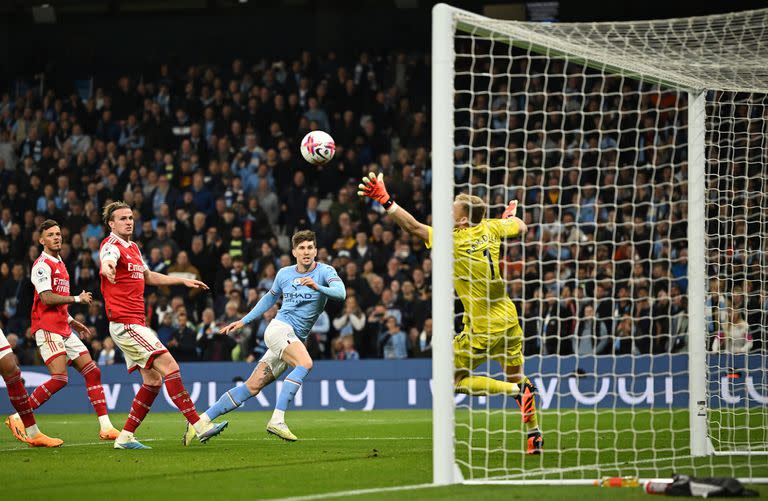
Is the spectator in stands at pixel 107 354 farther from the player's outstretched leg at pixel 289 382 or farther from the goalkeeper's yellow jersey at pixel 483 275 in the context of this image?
the goalkeeper's yellow jersey at pixel 483 275

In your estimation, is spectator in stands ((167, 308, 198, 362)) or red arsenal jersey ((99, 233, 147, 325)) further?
spectator in stands ((167, 308, 198, 362))

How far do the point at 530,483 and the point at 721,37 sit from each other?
13.4 ft

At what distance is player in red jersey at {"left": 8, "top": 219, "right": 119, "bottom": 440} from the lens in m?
11.0

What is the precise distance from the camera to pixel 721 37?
8719mm

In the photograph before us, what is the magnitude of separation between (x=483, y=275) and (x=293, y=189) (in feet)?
37.4

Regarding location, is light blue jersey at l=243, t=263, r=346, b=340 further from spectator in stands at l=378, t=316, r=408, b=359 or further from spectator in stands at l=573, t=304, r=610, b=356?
spectator in stands at l=378, t=316, r=408, b=359

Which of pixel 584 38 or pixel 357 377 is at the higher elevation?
pixel 584 38

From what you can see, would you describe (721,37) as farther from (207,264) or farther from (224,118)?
(224,118)

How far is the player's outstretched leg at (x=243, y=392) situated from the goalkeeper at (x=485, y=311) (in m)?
2.14

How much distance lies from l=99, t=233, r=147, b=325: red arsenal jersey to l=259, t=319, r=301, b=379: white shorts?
1293mm

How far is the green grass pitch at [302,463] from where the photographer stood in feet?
23.0

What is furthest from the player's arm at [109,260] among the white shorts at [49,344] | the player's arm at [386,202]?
the player's arm at [386,202]

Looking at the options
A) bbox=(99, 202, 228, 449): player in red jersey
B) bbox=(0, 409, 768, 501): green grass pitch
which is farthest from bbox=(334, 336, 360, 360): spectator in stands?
bbox=(99, 202, 228, 449): player in red jersey

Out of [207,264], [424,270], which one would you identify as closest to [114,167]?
[207,264]
